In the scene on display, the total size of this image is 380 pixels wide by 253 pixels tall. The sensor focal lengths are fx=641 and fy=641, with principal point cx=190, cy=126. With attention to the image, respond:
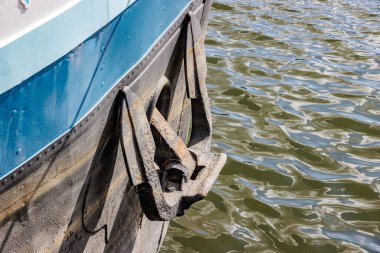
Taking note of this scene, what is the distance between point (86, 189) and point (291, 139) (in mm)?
3728

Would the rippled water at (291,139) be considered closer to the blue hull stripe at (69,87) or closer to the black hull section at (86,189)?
the black hull section at (86,189)

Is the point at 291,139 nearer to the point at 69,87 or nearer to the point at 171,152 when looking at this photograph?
the point at 171,152

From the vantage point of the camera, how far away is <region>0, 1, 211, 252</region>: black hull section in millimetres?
2180

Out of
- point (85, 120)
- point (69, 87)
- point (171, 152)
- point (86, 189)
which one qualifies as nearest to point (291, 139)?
point (171, 152)

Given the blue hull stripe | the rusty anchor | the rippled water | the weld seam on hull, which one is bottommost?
the rippled water

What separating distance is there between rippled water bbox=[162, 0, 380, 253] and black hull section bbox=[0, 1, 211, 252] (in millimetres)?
1406

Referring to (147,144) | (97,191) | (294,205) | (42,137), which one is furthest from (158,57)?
(294,205)

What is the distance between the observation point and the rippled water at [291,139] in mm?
4570

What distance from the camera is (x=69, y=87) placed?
2246 mm

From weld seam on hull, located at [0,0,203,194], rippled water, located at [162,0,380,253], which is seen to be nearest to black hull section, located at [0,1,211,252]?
weld seam on hull, located at [0,0,203,194]

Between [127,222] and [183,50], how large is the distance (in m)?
0.94

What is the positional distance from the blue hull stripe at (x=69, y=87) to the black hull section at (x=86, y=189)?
60mm

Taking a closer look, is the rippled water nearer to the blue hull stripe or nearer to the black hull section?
the black hull section

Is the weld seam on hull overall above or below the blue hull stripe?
below
